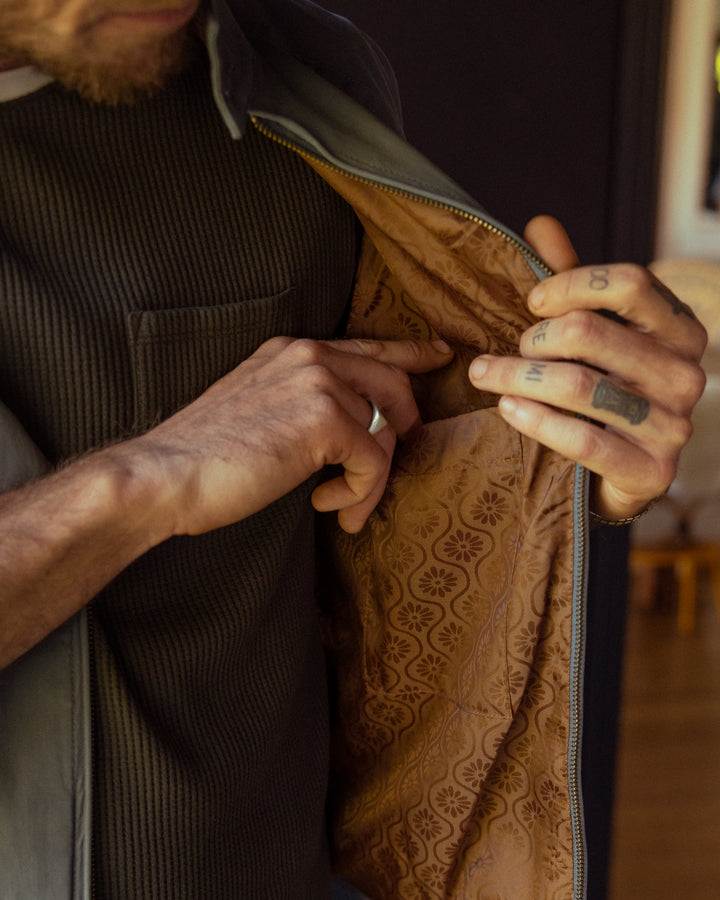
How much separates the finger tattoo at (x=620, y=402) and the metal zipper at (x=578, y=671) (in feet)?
0.26

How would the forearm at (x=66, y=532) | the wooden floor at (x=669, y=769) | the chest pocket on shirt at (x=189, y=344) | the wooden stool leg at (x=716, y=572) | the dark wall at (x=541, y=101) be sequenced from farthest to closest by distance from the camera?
the wooden stool leg at (x=716, y=572) < the wooden floor at (x=669, y=769) < the dark wall at (x=541, y=101) < the chest pocket on shirt at (x=189, y=344) < the forearm at (x=66, y=532)

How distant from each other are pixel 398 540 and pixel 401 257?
284 mm

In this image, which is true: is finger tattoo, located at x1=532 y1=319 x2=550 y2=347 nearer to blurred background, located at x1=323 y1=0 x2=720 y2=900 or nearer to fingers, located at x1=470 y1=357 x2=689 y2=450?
fingers, located at x1=470 y1=357 x2=689 y2=450

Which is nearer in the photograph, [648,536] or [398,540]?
[398,540]

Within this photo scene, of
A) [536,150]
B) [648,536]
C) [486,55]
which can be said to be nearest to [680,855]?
[648,536]

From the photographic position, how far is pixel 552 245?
27.3 inches

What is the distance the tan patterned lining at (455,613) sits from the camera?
78cm

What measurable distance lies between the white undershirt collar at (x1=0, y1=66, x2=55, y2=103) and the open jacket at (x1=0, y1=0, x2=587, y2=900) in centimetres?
14

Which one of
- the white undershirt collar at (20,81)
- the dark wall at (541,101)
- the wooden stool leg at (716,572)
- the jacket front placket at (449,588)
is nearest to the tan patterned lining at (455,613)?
the jacket front placket at (449,588)

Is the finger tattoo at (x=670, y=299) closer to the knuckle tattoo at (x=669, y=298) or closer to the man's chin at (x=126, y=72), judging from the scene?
the knuckle tattoo at (x=669, y=298)

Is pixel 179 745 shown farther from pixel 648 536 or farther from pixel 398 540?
pixel 648 536

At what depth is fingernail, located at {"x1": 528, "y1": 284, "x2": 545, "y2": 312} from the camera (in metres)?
0.67

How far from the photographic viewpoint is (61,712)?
67 centimetres

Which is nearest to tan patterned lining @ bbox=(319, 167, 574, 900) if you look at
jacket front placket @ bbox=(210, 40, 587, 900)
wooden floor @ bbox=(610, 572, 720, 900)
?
jacket front placket @ bbox=(210, 40, 587, 900)
